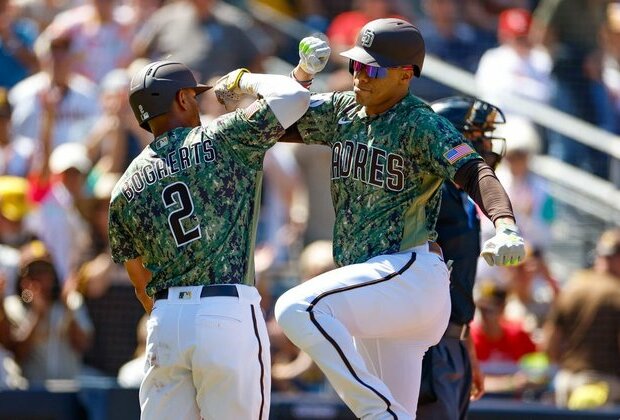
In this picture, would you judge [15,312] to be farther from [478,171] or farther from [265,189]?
[478,171]

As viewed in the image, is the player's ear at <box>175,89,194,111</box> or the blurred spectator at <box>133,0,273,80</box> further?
the blurred spectator at <box>133,0,273,80</box>

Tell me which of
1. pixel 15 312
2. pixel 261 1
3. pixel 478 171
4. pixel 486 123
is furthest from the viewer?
pixel 261 1

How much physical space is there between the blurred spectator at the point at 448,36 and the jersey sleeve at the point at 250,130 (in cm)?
678

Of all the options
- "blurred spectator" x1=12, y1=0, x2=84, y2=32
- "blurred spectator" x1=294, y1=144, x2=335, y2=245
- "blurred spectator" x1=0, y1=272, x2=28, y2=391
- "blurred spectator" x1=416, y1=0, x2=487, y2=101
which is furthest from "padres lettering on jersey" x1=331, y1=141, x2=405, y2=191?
"blurred spectator" x1=12, y1=0, x2=84, y2=32

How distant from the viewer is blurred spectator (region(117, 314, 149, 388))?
9.30 m

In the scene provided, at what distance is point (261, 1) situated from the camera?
12.9m

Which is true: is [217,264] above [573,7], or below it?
above

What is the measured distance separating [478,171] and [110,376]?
4876mm

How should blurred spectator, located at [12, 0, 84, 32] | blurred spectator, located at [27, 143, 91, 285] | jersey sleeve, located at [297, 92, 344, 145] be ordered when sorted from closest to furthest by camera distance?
jersey sleeve, located at [297, 92, 344, 145] < blurred spectator, located at [27, 143, 91, 285] < blurred spectator, located at [12, 0, 84, 32]

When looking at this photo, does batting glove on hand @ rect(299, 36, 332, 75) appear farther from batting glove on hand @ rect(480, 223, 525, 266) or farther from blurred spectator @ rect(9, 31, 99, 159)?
blurred spectator @ rect(9, 31, 99, 159)

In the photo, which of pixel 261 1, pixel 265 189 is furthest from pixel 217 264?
pixel 261 1

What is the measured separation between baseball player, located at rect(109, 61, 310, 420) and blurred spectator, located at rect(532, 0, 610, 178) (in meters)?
6.31

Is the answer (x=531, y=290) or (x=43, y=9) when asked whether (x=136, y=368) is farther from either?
(x=43, y=9)

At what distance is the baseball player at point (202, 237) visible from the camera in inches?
235
